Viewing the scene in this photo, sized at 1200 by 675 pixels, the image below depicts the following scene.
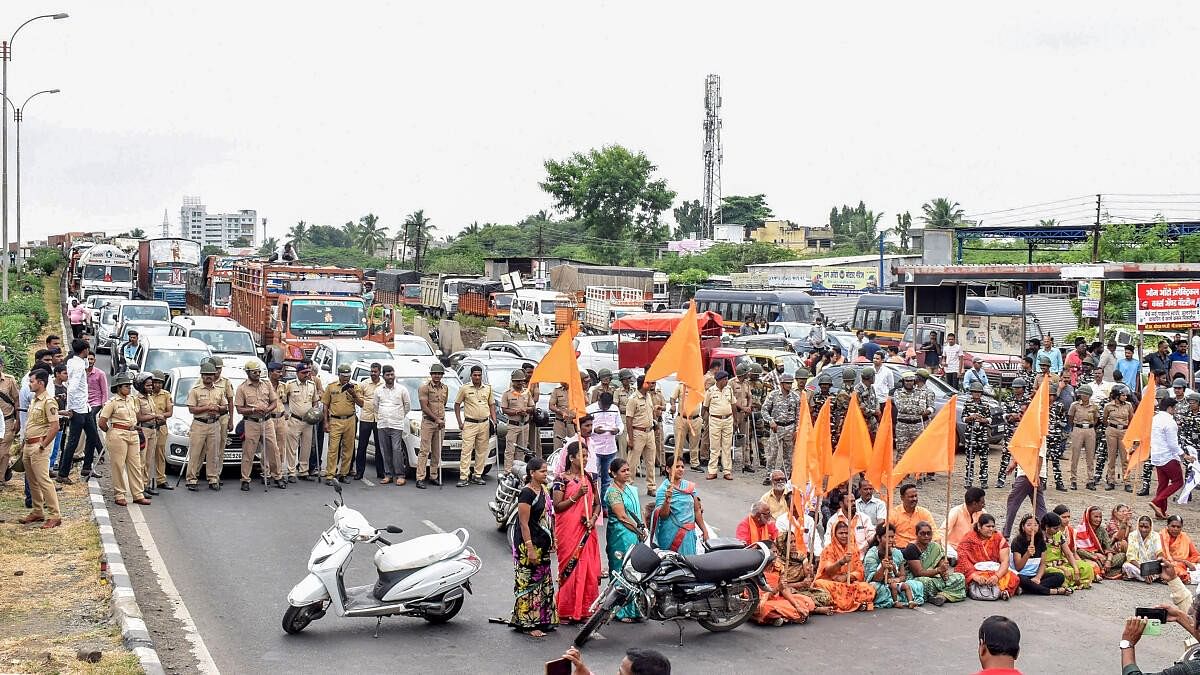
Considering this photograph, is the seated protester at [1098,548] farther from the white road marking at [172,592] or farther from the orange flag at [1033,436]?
the white road marking at [172,592]

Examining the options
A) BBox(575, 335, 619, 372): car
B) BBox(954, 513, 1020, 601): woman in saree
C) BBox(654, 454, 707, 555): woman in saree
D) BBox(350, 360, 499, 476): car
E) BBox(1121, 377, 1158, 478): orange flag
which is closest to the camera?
BBox(654, 454, 707, 555): woman in saree

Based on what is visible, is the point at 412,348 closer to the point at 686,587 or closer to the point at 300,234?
the point at 686,587

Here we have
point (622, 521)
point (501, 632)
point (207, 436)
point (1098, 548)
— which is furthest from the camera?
point (207, 436)

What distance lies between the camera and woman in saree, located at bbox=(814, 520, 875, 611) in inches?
420

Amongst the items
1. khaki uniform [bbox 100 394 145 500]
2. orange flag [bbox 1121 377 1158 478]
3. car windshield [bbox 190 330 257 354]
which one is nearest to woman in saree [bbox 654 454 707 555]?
khaki uniform [bbox 100 394 145 500]

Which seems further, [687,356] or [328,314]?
[328,314]

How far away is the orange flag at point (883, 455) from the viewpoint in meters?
11.3

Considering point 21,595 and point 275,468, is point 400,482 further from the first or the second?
point 21,595

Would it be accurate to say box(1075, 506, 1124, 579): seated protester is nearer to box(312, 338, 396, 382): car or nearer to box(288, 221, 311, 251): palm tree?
box(312, 338, 396, 382): car

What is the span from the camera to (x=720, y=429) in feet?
58.2

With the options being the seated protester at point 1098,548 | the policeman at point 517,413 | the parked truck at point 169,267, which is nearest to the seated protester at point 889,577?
the seated protester at point 1098,548

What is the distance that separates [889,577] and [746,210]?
9838cm

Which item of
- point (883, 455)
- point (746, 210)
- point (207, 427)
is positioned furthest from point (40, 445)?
point (746, 210)

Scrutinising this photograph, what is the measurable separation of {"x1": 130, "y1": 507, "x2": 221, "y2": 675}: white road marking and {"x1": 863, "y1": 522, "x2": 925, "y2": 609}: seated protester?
18.6ft
